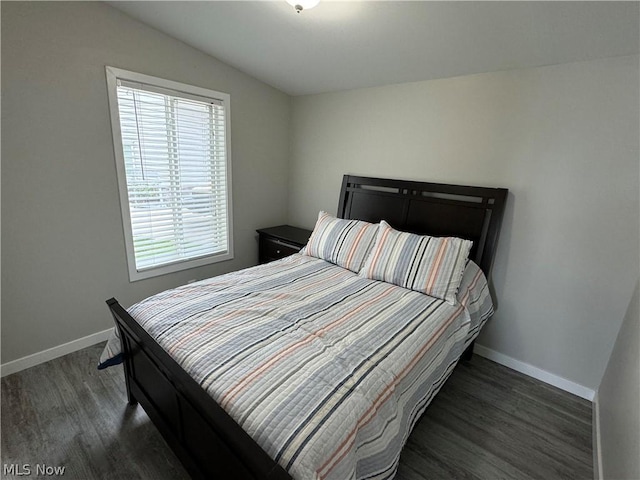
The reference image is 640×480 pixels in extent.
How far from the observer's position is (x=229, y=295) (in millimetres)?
1826

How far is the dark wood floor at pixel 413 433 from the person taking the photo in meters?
1.52

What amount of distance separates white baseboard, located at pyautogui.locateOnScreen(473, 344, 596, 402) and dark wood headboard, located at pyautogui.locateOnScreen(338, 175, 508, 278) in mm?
691

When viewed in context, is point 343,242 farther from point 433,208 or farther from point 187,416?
point 187,416

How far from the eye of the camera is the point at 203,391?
110 centimetres

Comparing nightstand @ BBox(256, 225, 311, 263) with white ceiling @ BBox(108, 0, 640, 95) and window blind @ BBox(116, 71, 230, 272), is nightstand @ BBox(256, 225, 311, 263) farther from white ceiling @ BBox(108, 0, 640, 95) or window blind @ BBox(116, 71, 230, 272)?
white ceiling @ BBox(108, 0, 640, 95)

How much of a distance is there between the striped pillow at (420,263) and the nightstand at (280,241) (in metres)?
0.92

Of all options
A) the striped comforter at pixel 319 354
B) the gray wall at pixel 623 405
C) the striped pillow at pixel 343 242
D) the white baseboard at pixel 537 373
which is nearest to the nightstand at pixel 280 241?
the striped pillow at pixel 343 242

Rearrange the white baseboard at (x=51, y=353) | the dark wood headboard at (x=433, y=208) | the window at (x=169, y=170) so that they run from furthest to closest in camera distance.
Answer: the window at (x=169, y=170), the dark wood headboard at (x=433, y=208), the white baseboard at (x=51, y=353)

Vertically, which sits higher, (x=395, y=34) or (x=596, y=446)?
(x=395, y=34)

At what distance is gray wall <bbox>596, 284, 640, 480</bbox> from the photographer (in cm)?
120

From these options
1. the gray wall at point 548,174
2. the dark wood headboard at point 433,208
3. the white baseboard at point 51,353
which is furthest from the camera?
the dark wood headboard at point 433,208

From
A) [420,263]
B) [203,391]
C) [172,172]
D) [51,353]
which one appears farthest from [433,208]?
[51,353]

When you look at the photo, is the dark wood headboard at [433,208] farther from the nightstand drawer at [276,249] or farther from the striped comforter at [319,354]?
the nightstand drawer at [276,249]

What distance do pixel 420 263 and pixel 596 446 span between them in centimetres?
135
